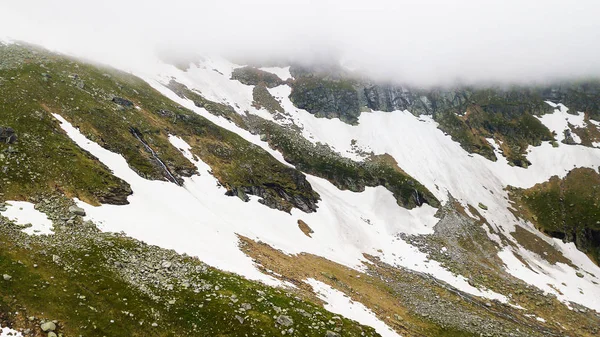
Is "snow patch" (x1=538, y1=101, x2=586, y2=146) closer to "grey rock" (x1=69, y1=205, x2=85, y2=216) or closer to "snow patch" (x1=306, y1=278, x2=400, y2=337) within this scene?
"snow patch" (x1=306, y1=278, x2=400, y2=337)

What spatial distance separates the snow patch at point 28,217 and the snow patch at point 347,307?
983 inches

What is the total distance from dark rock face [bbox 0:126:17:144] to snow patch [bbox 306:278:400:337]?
3845 cm

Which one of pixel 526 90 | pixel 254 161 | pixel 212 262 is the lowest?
pixel 254 161

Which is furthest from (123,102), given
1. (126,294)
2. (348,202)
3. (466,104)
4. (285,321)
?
(466,104)

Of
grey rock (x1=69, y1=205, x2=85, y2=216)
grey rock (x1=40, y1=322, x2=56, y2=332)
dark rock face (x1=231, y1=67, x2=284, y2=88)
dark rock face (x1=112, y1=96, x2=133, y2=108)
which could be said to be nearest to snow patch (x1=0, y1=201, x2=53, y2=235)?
grey rock (x1=69, y1=205, x2=85, y2=216)

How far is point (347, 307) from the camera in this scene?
110 ft

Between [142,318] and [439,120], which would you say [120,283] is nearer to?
[142,318]

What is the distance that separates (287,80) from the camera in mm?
156250

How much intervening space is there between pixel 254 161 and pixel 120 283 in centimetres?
5938

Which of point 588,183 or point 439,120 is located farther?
point 439,120

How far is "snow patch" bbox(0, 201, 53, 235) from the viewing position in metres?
27.1

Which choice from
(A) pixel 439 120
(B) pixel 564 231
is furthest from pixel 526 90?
(B) pixel 564 231

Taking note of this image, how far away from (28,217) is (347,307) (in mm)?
29979

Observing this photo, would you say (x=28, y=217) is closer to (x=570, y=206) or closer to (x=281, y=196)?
(x=281, y=196)
